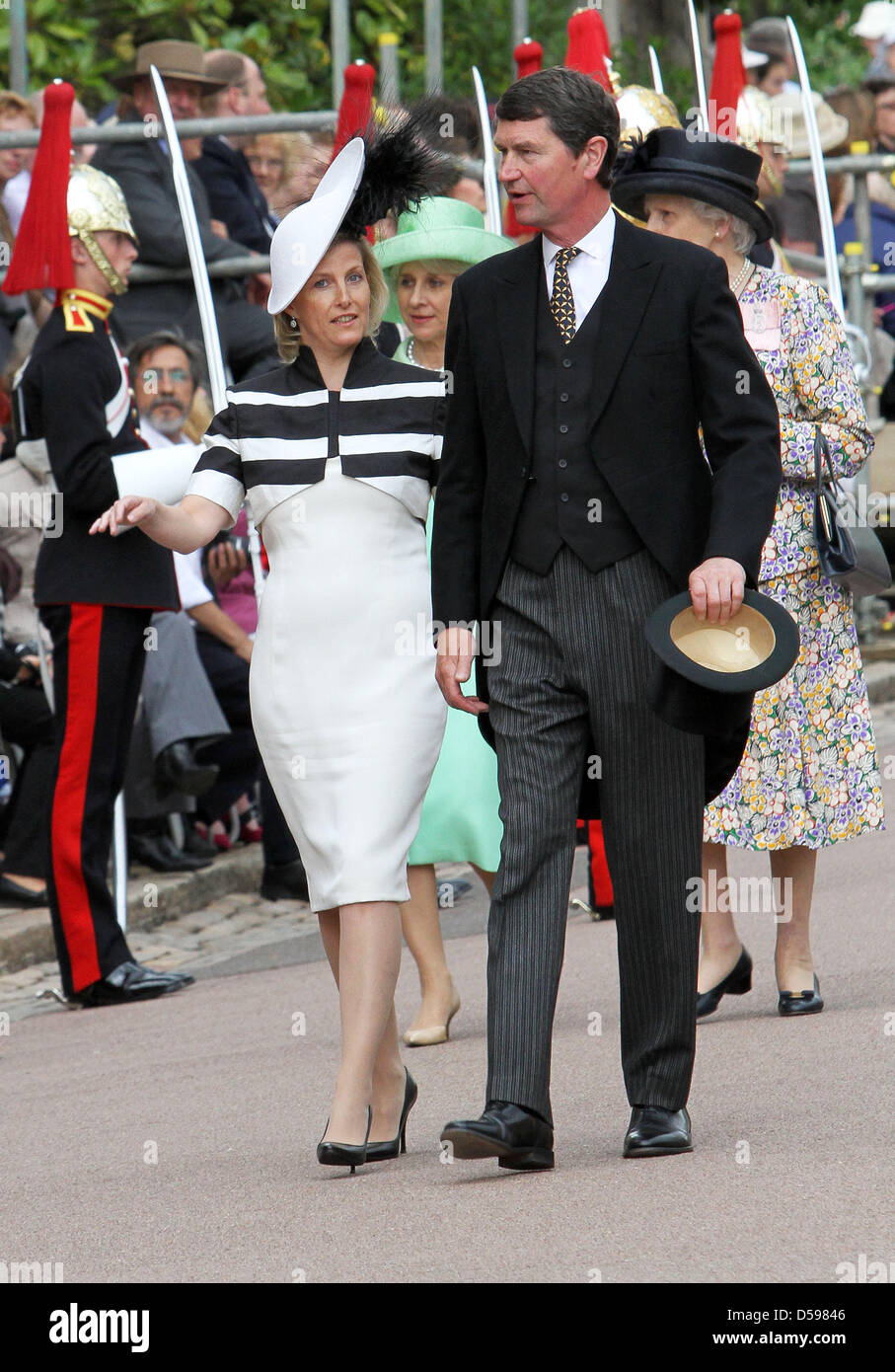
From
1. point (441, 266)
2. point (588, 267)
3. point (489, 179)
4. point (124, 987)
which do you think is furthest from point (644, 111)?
point (588, 267)

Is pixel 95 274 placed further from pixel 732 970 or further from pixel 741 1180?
pixel 741 1180

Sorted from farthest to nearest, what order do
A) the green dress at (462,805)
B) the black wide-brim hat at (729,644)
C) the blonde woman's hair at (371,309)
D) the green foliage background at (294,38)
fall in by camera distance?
the green foliage background at (294,38)
the green dress at (462,805)
the blonde woman's hair at (371,309)
the black wide-brim hat at (729,644)

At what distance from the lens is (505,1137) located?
4.50m

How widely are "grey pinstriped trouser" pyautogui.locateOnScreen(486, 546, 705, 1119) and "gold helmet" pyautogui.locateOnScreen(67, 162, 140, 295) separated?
340cm

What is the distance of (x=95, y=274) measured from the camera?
7703mm

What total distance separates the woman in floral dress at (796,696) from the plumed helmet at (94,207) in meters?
2.25

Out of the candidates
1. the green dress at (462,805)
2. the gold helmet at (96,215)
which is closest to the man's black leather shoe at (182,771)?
the gold helmet at (96,215)

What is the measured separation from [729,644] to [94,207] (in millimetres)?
3865

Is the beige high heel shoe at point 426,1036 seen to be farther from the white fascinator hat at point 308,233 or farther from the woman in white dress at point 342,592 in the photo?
the white fascinator hat at point 308,233

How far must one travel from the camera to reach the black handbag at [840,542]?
19.9 ft

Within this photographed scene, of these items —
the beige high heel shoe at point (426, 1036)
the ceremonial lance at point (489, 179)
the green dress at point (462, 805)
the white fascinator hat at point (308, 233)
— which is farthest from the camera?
the ceremonial lance at point (489, 179)

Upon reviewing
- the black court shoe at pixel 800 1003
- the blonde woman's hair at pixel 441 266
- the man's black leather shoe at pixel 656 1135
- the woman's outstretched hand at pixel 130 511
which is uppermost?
the blonde woman's hair at pixel 441 266

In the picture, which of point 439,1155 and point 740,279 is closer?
point 439,1155

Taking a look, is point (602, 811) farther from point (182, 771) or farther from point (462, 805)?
point (182, 771)
